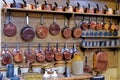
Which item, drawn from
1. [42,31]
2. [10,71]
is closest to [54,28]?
[42,31]

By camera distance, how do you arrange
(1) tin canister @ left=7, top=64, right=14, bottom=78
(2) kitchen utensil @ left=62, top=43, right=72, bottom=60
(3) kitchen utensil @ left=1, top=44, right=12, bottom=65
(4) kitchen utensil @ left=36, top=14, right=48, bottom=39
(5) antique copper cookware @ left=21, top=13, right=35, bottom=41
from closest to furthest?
(1) tin canister @ left=7, top=64, right=14, bottom=78 < (3) kitchen utensil @ left=1, top=44, right=12, bottom=65 < (5) antique copper cookware @ left=21, top=13, right=35, bottom=41 < (4) kitchen utensil @ left=36, top=14, right=48, bottom=39 < (2) kitchen utensil @ left=62, top=43, right=72, bottom=60

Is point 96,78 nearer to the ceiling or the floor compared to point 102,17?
nearer to the floor

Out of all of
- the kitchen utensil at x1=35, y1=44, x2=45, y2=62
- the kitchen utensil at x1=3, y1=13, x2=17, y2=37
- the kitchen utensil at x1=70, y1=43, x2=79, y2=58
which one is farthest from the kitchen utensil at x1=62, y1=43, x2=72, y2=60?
the kitchen utensil at x1=3, y1=13, x2=17, y2=37

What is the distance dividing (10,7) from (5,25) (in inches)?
11.2

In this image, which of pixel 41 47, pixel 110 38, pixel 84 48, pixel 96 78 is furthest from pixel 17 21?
pixel 110 38

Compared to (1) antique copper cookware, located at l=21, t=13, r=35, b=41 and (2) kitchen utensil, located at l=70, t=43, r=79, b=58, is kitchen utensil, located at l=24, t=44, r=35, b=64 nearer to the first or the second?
(1) antique copper cookware, located at l=21, t=13, r=35, b=41

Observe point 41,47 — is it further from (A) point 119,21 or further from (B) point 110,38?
(A) point 119,21

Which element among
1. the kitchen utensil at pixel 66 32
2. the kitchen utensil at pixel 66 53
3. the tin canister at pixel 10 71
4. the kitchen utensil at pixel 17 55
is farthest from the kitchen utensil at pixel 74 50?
the tin canister at pixel 10 71

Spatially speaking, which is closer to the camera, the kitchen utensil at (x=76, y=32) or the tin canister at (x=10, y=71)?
the tin canister at (x=10, y=71)

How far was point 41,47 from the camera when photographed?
11.5 ft

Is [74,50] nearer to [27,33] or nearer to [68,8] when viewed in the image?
[68,8]

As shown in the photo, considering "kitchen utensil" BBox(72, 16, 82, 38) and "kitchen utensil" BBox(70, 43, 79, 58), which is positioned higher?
"kitchen utensil" BBox(72, 16, 82, 38)

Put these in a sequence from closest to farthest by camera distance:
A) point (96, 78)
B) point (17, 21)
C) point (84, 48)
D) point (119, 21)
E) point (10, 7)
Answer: point (96, 78) → point (10, 7) → point (17, 21) → point (84, 48) → point (119, 21)

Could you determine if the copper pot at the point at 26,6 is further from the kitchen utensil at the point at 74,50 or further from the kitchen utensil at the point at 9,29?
the kitchen utensil at the point at 74,50
